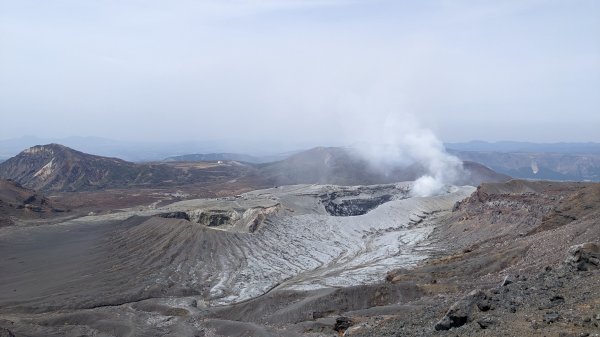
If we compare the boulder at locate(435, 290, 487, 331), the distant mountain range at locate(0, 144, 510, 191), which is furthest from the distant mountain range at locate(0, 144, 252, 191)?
the boulder at locate(435, 290, 487, 331)

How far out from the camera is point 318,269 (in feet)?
198

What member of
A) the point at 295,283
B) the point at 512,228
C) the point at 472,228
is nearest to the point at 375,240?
the point at 472,228

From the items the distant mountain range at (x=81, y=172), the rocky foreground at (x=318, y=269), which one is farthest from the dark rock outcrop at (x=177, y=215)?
the distant mountain range at (x=81, y=172)

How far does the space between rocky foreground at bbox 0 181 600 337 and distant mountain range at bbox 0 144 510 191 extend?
1671 inches

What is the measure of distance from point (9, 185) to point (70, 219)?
1999cm

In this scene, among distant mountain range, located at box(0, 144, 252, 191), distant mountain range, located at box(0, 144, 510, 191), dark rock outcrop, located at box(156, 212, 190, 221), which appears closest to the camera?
dark rock outcrop, located at box(156, 212, 190, 221)

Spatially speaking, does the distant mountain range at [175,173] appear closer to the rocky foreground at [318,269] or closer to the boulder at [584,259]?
the rocky foreground at [318,269]

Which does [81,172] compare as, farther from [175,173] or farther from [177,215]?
[177,215]

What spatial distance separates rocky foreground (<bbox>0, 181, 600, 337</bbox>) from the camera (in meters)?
21.8

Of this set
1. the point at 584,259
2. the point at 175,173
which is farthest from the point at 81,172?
the point at 584,259

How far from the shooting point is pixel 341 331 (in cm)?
3003

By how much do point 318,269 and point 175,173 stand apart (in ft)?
374

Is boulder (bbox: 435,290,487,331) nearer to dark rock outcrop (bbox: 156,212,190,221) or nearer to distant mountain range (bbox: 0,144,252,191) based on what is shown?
dark rock outcrop (bbox: 156,212,190,221)

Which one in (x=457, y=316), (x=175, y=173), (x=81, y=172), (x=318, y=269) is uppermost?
(x=81, y=172)
